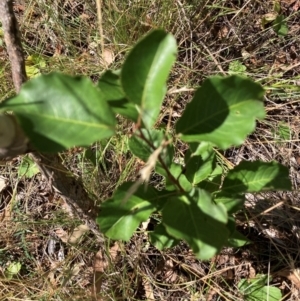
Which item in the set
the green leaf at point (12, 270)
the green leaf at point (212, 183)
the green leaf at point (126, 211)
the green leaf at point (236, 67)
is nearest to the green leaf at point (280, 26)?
the green leaf at point (236, 67)

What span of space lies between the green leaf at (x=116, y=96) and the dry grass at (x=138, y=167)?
32.3 inches

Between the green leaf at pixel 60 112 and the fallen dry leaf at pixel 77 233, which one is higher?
the green leaf at pixel 60 112

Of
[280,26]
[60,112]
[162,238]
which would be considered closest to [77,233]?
[162,238]

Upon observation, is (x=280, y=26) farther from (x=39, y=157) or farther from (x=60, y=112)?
(x=60, y=112)

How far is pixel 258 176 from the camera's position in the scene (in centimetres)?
110

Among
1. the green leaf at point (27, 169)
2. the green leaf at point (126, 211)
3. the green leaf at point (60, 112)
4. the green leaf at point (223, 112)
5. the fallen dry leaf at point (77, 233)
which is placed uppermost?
the green leaf at point (60, 112)

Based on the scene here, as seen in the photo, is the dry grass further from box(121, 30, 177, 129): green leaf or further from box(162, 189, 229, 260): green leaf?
box(121, 30, 177, 129): green leaf

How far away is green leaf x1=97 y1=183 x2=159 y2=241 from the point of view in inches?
41.4

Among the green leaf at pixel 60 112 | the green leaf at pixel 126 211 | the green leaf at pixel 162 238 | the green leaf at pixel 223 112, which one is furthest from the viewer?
the green leaf at pixel 162 238

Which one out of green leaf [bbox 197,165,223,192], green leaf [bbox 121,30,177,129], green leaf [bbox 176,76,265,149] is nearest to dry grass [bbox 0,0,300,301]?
green leaf [bbox 197,165,223,192]

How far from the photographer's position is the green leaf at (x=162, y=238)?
1.18 metres

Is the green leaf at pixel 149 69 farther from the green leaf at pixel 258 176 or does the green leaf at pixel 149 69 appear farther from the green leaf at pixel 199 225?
the green leaf at pixel 258 176

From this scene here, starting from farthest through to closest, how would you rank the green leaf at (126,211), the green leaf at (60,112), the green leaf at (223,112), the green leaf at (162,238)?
the green leaf at (162,238)
the green leaf at (126,211)
the green leaf at (223,112)
the green leaf at (60,112)

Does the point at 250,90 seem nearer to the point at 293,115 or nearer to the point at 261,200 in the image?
the point at 261,200
